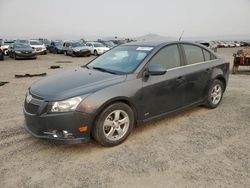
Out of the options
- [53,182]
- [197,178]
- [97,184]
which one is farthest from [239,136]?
[53,182]

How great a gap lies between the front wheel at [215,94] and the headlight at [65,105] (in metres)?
3.16

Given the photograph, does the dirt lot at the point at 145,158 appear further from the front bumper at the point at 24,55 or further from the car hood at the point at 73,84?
the front bumper at the point at 24,55

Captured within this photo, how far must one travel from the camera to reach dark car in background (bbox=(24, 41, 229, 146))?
327 cm

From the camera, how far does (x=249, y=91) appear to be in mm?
7105

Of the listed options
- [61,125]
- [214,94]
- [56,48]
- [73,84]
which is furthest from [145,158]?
[56,48]

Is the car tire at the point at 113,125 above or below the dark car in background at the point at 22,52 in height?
above

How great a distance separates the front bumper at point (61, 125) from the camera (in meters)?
3.21

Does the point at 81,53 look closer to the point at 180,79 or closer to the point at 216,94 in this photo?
the point at 216,94

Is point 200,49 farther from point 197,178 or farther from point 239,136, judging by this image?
point 197,178

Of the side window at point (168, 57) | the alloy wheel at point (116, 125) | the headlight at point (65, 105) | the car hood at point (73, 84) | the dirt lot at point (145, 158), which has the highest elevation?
the side window at point (168, 57)

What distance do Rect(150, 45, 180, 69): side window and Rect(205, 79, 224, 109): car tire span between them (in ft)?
4.11

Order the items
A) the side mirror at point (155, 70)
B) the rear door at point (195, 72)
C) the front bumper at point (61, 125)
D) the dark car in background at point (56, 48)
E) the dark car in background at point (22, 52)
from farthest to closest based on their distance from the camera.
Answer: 1. the dark car in background at point (56, 48)
2. the dark car in background at point (22, 52)
3. the rear door at point (195, 72)
4. the side mirror at point (155, 70)
5. the front bumper at point (61, 125)

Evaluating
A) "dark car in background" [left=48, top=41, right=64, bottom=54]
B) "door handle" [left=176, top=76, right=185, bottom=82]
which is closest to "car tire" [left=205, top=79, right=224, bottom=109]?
"door handle" [left=176, top=76, right=185, bottom=82]

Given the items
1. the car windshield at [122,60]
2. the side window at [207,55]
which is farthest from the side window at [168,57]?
the side window at [207,55]
